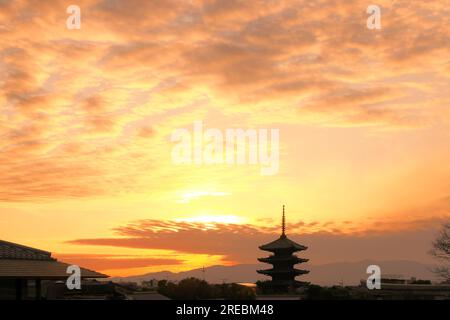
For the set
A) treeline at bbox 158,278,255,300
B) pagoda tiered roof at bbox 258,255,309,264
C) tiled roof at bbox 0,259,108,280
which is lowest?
treeline at bbox 158,278,255,300

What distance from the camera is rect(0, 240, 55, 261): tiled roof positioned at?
43.6 metres

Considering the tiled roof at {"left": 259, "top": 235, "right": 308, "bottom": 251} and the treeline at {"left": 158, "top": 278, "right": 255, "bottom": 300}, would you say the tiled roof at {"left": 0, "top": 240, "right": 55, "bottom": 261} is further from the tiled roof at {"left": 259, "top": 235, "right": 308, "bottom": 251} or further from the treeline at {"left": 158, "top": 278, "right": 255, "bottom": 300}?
the tiled roof at {"left": 259, "top": 235, "right": 308, "bottom": 251}

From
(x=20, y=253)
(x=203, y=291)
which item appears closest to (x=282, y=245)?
(x=203, y=291)

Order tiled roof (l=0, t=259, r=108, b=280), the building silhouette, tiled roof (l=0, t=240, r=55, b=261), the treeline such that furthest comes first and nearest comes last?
1. the treeline
2. tiled roof (l=0, t=240, r=55, b=261)
3. the building silhouette
4. tiled roof (l=0, t=259, r=108, b=280)

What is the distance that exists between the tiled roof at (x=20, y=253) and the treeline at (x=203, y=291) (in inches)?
1647

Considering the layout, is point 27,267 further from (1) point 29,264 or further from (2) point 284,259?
(2) point 284,259

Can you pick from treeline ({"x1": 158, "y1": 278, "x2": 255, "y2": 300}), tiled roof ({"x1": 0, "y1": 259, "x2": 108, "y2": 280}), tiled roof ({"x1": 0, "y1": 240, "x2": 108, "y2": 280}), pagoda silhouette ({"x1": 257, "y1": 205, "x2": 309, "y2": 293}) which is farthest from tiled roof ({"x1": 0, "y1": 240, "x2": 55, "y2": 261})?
pagoda silhouette ({"x1": 257, "y1": 205, "x2": 309, "y2": 293})

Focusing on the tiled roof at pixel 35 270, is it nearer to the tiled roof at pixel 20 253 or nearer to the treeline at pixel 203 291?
the tiled roof at pixel 20 253

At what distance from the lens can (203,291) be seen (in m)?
89.4

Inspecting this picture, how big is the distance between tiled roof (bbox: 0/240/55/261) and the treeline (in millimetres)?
41828

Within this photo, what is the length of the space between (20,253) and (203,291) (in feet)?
156

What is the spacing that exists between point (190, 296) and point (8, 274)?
4912 centimetres
